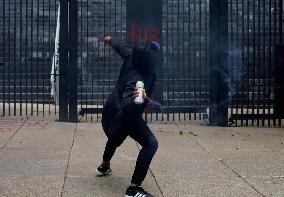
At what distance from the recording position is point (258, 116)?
10.8 meters

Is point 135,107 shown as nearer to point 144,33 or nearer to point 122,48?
point 122,48

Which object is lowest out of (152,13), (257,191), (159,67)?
(257,191)

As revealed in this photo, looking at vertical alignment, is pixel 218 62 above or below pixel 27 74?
above

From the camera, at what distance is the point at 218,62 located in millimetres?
10719

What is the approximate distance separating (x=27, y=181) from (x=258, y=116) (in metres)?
6.42

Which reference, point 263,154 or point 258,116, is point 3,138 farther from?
point 258,116

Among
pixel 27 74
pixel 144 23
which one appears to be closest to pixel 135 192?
pixel 144 23

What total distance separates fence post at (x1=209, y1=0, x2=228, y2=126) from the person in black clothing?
17.4ft

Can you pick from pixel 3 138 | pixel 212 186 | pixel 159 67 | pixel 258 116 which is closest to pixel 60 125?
pixel 3 138

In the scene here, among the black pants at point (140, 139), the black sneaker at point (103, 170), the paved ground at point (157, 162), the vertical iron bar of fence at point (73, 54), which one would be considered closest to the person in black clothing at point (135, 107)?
the black pants at point (140, 139)

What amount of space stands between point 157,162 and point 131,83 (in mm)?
1994

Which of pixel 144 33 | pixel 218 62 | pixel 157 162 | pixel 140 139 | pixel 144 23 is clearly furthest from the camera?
pixel 144 23

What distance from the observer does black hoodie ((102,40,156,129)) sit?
17.7 feet

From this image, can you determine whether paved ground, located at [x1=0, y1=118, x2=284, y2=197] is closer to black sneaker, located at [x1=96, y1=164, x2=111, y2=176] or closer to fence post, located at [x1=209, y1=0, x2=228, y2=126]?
black sneaker, located at [x1=96, y1=164, x2=111, y2=176]
